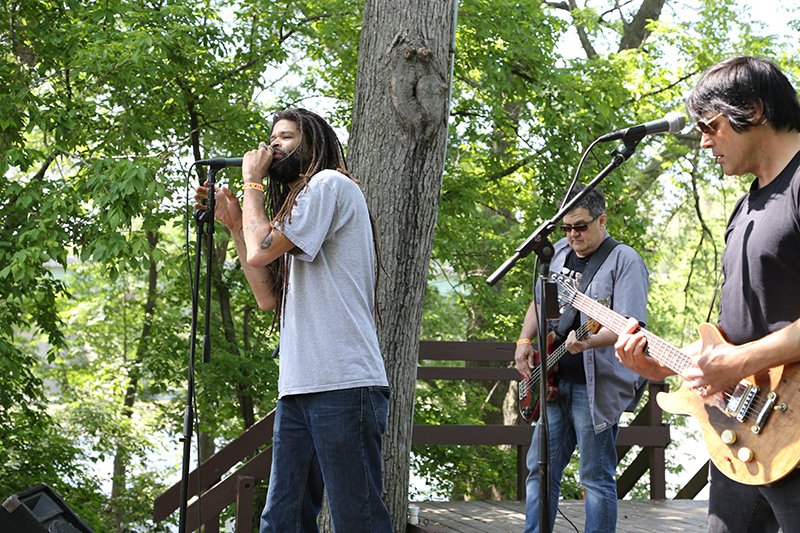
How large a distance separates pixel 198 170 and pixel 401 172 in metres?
4.49

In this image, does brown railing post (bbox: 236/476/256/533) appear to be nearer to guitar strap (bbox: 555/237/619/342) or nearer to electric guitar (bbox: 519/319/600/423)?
electric guitar (bbox: 519/319/600/423)

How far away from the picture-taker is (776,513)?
1751 mm

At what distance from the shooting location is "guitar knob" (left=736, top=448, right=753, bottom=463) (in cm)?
181

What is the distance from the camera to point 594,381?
324 centimetres

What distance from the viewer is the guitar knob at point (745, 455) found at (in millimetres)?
1806

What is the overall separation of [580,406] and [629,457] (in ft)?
43.6

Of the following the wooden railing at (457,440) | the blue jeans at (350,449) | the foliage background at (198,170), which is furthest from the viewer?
the foliage background at (198,170)

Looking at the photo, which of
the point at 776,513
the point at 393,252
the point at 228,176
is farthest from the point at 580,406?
the point at 228,176

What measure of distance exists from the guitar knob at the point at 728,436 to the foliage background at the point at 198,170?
4259mm

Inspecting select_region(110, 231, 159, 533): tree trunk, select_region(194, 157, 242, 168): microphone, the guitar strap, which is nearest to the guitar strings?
the guitar strap

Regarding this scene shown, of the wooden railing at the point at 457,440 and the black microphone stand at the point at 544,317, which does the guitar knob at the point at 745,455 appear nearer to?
the black microphone stand at the point at 544,317

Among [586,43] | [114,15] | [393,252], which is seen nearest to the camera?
[393,252]

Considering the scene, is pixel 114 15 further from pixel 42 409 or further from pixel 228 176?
pixel 42 409

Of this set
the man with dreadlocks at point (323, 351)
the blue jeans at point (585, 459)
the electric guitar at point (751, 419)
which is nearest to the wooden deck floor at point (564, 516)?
the blue jeans at point (585, 459)
